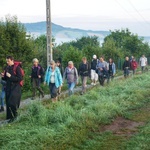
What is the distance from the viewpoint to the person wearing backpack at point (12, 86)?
30.1ft

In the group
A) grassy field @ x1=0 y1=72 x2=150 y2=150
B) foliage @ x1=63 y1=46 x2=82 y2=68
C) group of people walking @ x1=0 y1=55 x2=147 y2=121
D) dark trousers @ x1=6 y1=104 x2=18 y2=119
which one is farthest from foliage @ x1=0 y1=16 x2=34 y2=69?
dark trousers @ x1=6 y1=104 x2=18 y2=119

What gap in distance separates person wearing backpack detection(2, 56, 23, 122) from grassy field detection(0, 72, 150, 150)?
0.36 meters

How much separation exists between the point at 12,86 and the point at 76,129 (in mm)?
2300

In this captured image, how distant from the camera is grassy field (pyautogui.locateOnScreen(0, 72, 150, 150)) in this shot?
6.98 m

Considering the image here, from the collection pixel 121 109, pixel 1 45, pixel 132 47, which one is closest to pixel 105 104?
pixel 121 109

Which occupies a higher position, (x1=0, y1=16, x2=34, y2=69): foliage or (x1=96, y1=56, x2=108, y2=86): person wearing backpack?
(x1=0, y1=16, x2=34, y2=69): foliage

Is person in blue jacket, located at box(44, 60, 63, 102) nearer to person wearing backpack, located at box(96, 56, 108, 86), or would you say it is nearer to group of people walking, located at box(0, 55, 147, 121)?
group of people walking, located at box(0, 55, 147, 121)

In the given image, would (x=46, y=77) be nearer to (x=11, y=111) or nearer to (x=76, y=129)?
(x=11, y=111)

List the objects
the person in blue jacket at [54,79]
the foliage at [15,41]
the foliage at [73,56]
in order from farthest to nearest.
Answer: the foliage at [73,56], the foliage at [15,41], the person in blue jacket at [54,79]

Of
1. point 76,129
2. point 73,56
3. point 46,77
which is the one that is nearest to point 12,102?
point 76,129

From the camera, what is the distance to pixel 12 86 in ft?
30.7

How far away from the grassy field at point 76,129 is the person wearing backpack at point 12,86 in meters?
0.36

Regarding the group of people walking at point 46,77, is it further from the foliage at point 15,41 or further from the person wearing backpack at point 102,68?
the foliage at point 15,41

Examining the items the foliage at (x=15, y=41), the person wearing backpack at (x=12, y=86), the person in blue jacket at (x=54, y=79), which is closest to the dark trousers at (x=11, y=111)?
the person wearing backpack at (x=12, y=86)
